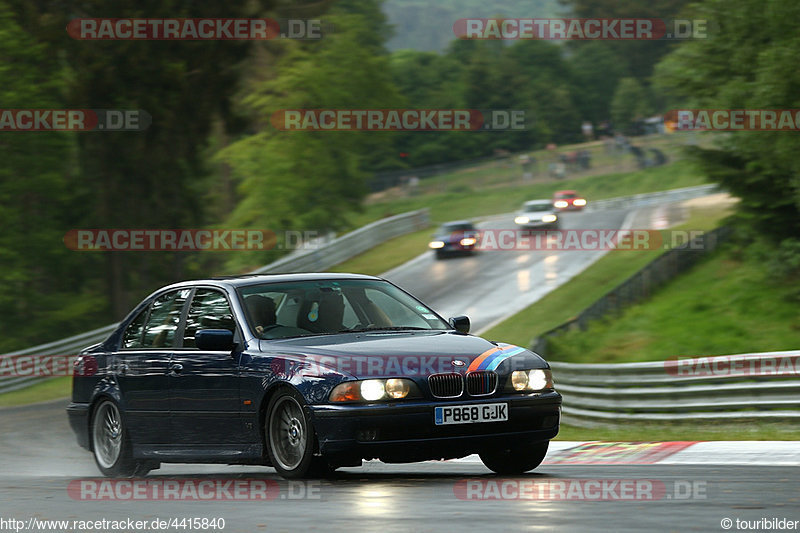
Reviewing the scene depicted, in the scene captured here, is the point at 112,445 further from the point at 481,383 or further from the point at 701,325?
the point at 701,325

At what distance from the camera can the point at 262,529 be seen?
6172 mm

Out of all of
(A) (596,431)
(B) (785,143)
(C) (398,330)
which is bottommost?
(A) (596,431)

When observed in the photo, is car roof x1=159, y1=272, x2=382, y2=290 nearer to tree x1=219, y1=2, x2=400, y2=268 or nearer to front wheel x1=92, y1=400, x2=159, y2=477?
front wheel x1=92, y1=400, x2=159, y2=477

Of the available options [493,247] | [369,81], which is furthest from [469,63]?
[493,247]

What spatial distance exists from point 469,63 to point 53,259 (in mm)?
77552

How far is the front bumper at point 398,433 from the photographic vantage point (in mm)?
7980

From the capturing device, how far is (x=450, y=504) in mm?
6785

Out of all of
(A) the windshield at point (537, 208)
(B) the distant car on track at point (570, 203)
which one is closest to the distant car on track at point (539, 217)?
(A) the windshield at point (537, 208)

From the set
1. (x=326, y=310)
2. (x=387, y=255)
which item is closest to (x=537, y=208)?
(x=387, y=255)

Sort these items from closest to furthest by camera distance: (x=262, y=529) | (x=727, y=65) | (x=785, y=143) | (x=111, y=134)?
(x=262, y=529)
(x=785, y=143)
(x=727, y=65)
(x=111, y=134)

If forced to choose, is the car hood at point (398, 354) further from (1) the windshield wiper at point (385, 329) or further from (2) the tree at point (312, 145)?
(2) the tree at point (312, 145)

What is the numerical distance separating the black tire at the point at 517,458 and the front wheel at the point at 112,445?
290 centimetres

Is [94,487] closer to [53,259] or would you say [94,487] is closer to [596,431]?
[596,431]

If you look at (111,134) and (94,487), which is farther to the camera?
(111,134)
